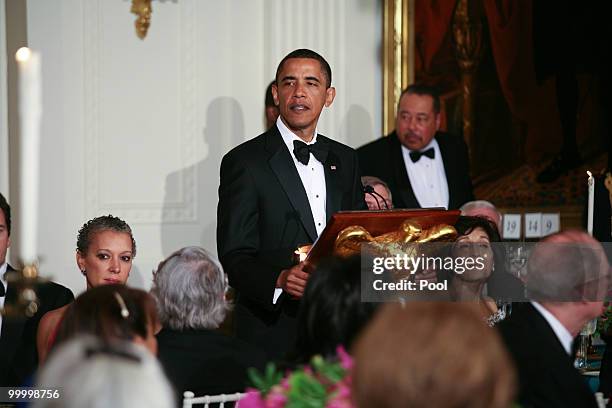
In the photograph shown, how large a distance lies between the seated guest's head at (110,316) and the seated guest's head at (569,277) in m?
1.11

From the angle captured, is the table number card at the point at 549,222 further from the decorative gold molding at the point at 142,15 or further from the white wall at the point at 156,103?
the decorative gold molding at the point at 142,15

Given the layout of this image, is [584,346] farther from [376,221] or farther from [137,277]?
[137,277]

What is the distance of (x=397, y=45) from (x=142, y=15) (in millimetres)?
1822

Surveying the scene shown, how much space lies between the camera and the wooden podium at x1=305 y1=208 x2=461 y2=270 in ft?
10.9

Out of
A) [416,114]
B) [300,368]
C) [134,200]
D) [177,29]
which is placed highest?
[177,29]

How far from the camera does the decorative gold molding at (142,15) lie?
229 inches

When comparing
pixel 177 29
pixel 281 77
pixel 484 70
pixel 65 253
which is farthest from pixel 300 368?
pixel 484 70

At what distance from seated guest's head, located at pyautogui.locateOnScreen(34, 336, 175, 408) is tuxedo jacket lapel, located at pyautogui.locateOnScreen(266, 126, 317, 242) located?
2.33 meters

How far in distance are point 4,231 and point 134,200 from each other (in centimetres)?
157

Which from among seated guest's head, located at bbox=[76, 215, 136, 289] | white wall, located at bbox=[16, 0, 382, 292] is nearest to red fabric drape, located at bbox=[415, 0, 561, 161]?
white wall, located at bbox=[16, 0, 382, 292]

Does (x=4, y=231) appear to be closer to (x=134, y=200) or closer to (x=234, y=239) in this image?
(x=234, y=239)

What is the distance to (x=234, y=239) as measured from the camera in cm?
393

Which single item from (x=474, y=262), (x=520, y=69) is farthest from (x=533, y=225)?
(x=474, y=262)

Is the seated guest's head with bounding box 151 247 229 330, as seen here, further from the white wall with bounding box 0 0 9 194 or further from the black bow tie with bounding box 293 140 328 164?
the white wall with bounding box 0 0 9 194
